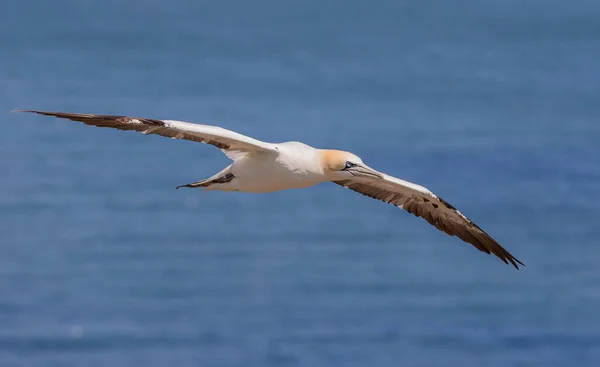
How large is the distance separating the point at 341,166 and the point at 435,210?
130cm

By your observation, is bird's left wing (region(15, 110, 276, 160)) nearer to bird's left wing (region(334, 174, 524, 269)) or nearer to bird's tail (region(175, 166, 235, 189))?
bird's tail (region(175, 166, 235, 189))

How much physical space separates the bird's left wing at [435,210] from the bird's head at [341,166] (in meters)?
0.51

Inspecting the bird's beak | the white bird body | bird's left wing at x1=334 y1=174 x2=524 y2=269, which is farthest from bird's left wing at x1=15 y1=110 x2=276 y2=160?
bird's left wing at x1=334 y1=174 x2=524 y2=269

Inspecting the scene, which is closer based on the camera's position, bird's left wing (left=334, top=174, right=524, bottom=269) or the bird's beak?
the bird's beak

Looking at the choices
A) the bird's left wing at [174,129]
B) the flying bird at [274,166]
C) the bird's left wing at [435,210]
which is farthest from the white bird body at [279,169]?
the bird's left wing at [435,210]

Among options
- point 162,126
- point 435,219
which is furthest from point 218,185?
point 435,219

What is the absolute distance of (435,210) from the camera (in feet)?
39.7

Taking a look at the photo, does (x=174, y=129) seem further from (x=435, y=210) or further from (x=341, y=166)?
(x=435, y=210)

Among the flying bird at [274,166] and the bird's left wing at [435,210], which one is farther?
the bird's left wing at [435,210]

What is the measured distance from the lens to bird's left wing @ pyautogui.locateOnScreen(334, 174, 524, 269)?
1196 centimetres

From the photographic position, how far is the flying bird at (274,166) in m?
10.4

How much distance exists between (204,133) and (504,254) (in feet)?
10.3

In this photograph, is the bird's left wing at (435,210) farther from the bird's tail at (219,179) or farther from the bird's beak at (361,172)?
the bird's tail at (219,179)

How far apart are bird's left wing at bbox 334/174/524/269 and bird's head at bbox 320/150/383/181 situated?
1.66 feet
